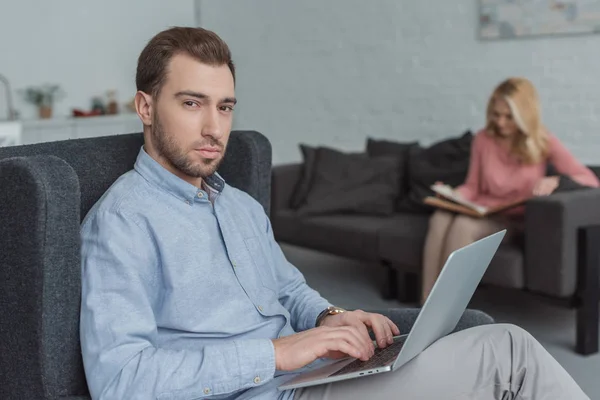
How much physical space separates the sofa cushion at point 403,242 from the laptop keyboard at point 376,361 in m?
2.48

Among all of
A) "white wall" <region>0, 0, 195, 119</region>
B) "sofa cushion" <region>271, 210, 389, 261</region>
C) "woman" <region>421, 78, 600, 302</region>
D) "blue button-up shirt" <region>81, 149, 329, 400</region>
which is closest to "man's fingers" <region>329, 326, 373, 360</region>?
"blue button-up shirt" <region>81, 149, 329, 400</region>

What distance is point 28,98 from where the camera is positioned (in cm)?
655

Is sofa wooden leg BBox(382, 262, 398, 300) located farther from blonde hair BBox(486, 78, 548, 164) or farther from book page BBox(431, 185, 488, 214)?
blonde hair BBox(486, 78, 548, 164)

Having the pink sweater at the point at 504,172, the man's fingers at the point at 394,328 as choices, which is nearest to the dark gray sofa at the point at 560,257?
the pink sweater at the point at 504,172

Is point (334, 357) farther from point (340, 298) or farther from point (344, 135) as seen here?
point (344, 135)

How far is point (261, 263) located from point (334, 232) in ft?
9.00

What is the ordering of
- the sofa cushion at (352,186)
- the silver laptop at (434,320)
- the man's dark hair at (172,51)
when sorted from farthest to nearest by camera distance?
the sofa cushion at (352,186), the man's dark hair at (172,51), the silver laptop at (434,320)

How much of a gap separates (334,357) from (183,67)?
0.66 m

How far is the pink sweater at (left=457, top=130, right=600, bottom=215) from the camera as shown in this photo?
3.97 metres

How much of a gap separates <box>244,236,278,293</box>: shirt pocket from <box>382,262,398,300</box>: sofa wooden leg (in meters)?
2.60

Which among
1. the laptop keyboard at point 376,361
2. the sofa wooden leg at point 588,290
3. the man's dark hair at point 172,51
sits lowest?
the sofa wooden leg at point 588,290

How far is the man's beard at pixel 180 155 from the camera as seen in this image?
173 cm

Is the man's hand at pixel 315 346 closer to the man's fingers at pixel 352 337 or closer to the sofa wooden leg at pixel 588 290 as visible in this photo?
the man's fingers at pixel 352 337

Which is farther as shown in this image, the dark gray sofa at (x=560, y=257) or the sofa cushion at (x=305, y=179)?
the sofa cushion at (x=305, y=179)
